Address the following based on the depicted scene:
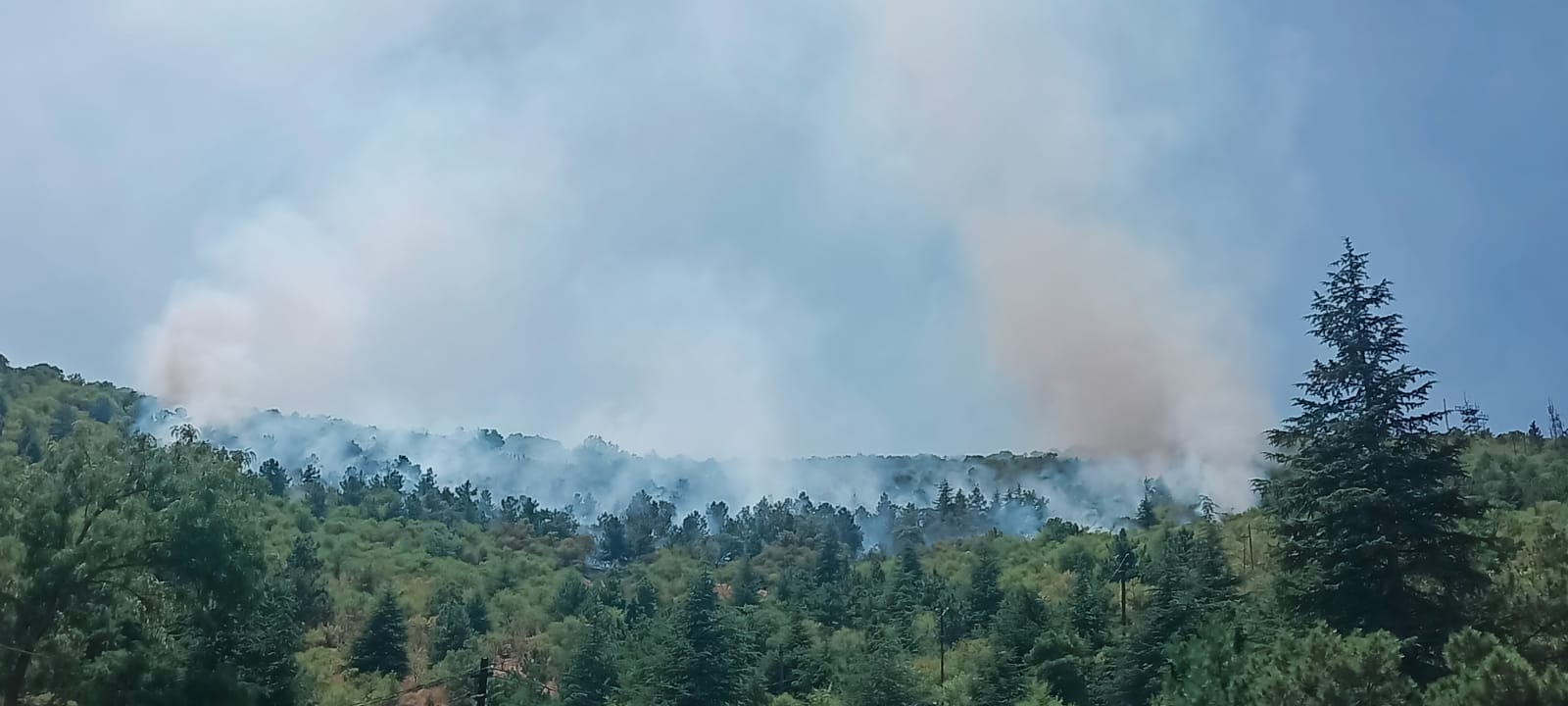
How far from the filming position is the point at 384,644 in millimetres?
70625

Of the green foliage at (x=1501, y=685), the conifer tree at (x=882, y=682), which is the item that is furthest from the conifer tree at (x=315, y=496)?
the green foliage at (x=1501, y=685)

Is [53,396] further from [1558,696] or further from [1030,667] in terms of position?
[1558,696]

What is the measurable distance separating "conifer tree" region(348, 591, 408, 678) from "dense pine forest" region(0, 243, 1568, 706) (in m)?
0.18

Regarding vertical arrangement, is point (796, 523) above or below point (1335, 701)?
above

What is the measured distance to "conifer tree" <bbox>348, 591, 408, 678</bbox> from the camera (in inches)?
2736

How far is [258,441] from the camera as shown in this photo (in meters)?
198

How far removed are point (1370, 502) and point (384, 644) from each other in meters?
61.1

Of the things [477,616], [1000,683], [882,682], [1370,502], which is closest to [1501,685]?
[1370,502]

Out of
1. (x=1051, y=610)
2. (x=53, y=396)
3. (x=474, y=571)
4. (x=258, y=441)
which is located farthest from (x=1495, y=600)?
(x=258, y=441)

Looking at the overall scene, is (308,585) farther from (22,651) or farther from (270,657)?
(22,651)

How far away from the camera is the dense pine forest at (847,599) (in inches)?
949

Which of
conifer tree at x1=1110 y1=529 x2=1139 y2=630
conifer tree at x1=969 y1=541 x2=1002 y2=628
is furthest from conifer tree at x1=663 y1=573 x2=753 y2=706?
conifer tree at x1=1110 y1=529 x2=1139 y2=630

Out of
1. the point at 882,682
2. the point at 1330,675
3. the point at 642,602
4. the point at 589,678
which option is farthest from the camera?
the point at 642,602

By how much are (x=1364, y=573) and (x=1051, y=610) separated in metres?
39.8
